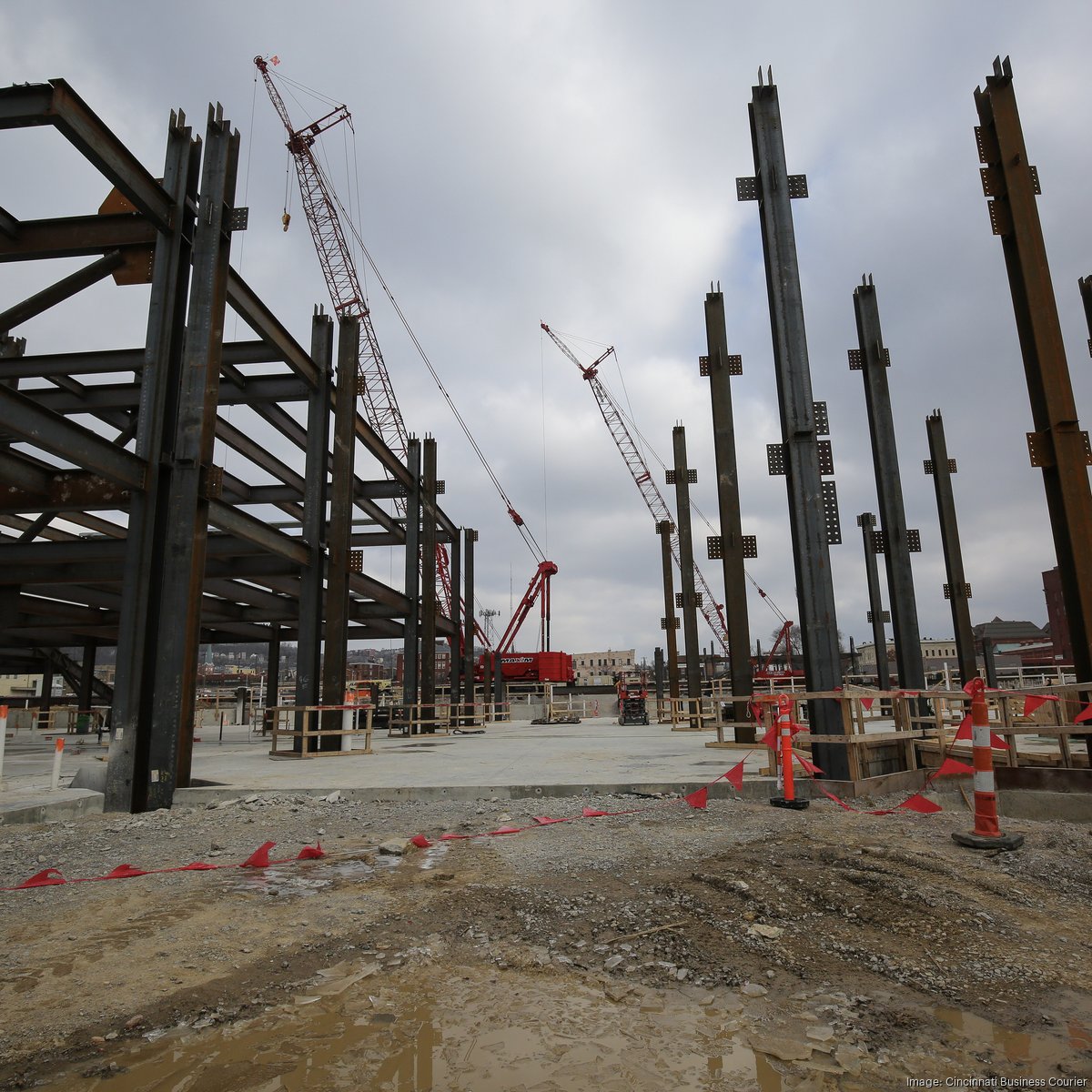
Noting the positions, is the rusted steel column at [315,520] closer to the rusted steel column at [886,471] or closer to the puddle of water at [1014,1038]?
the rusted steel column at [886,471]

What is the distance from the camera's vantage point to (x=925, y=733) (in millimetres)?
11461

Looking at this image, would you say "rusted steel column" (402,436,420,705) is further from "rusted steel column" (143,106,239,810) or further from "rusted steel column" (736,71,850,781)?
"rusted steel column" (736,71,850,781)

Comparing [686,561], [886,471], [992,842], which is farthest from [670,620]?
[992,842]

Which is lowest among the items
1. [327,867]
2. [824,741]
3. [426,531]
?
[327,867]

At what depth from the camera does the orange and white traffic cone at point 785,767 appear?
25.1 ft

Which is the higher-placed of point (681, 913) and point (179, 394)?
point (179, 394)

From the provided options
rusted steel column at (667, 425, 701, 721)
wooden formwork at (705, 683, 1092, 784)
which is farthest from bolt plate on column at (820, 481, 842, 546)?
rusted steel column at (667, 425, 701, 721)

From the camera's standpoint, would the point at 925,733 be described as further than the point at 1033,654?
No

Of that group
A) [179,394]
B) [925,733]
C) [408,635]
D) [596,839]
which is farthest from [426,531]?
[596,839]

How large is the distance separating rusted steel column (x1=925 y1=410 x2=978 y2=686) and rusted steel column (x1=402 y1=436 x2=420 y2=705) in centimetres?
1808

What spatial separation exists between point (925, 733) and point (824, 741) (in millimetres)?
4047

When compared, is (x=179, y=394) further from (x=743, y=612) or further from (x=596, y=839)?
(x=743, y=612)

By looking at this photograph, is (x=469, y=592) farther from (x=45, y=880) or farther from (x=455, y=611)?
(x=45, y=880)

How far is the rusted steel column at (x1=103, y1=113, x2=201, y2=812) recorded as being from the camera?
917 centimetres
